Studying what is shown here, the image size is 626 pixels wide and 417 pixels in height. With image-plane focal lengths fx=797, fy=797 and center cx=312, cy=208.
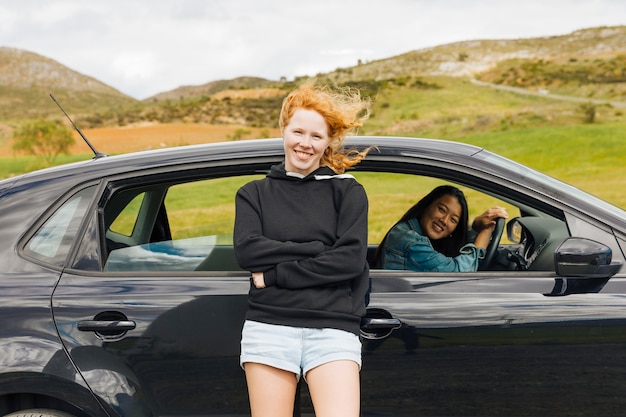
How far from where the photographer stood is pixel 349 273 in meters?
2.44

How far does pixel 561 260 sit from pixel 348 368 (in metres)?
0.84

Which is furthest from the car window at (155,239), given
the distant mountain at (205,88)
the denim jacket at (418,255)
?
the distant mountain at (205,88)

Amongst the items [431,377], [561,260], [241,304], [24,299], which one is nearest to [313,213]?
[241,304]

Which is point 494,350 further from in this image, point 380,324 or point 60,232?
point 60,232

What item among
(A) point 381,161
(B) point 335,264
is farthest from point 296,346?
(A) point 381,161

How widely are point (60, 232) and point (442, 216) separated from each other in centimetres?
162

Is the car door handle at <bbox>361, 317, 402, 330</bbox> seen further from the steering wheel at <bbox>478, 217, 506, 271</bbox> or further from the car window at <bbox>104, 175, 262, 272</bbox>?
the steering wheel at <bbox>478, 217, 506, 271</bbox>

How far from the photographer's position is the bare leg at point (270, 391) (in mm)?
2432

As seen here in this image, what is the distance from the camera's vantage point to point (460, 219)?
11.6ft

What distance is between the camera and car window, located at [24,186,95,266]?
9.32 ft

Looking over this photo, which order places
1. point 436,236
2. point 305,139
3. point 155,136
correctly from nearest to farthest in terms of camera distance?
point 305,139 → point 436,236 → point 155,136

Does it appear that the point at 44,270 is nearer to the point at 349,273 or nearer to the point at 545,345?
the point at 349,273

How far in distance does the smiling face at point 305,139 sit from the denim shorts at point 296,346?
1.73ft

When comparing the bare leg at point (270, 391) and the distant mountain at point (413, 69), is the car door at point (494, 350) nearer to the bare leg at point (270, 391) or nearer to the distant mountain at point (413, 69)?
the bare leg at point (270, 391)
